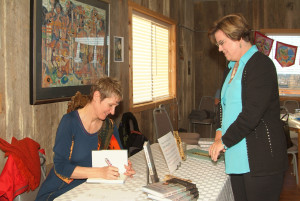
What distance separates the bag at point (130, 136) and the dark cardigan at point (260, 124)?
198cm

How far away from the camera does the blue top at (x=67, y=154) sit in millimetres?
1844

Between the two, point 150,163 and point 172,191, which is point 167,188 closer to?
point 172,191

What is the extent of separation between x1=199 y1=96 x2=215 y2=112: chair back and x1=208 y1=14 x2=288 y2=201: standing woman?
16.7 ft

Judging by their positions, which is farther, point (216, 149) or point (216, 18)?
point (216, 18)

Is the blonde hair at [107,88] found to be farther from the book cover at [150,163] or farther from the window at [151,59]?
the window at [151,59]

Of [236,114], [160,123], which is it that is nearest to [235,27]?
[236,114]

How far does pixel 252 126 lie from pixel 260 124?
0.18 ft

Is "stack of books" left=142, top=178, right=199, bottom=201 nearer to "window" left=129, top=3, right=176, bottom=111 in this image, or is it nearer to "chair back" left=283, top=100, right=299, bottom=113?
"window" left=129, top=3, right=176, bottom=111

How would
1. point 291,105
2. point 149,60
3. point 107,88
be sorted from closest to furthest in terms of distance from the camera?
point 107,88
point 149,60
point 291,105

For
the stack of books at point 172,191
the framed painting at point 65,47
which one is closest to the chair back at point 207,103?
the framed painting at point 65,47

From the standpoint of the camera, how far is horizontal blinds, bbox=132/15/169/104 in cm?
441

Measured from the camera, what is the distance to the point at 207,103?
684cm

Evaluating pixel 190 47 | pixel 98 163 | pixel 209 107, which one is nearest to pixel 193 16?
pixel 190 47

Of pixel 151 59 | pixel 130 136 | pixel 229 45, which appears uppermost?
pixel 151 59
